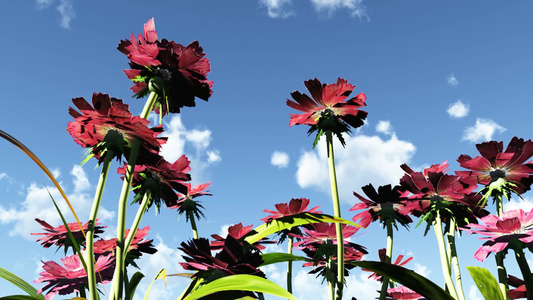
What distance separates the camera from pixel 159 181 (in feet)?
7.00

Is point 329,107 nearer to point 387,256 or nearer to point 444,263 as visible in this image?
point 387,256

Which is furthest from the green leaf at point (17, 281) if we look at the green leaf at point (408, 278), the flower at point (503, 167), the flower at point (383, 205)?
the flower at point (503, 167)

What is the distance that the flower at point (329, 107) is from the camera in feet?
6.92

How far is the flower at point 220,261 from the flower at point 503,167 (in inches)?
53.9

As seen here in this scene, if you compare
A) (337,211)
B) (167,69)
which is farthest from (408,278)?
(167,69)

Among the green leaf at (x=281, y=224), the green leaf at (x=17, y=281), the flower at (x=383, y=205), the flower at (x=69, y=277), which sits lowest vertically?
the green leaf at (x=17, y=281)

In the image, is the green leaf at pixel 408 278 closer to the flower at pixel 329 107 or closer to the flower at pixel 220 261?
the flower at pixel 220 261

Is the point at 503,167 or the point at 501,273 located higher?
the point at 503,167

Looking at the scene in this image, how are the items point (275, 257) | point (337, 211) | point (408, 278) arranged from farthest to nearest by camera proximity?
point (275, 257) < point (337, 211) < point (408, 278)

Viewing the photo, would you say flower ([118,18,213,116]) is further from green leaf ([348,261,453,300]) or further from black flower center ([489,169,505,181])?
black flower center ([489,169,505,181])

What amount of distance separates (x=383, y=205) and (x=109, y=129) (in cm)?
139

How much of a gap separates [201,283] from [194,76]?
0.90m

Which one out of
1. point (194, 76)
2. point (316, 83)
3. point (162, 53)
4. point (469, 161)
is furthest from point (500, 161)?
point (162, 53)

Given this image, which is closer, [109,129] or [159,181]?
[109,129]
